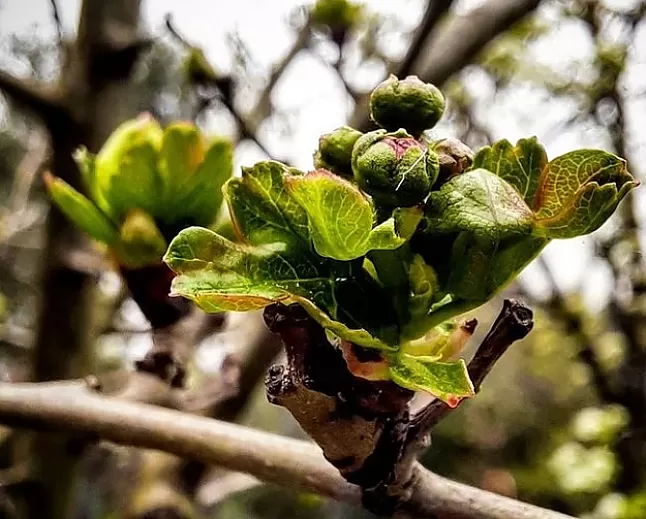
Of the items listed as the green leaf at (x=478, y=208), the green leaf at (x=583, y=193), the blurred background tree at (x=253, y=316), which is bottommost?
the blurred background tree at (x=253, y=316)

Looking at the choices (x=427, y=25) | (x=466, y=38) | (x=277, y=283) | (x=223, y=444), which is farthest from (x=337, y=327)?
(x=466, y=38)

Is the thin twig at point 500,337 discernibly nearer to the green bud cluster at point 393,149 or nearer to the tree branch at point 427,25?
the green bud cluster at point 393,149

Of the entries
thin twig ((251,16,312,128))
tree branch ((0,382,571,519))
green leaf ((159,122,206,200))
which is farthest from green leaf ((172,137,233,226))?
thin twig ((251,16,312,128))

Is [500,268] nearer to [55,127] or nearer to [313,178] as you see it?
[313,178]

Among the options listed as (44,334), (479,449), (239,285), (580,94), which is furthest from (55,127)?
(479,449)

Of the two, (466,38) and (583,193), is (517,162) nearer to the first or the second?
(583,193)

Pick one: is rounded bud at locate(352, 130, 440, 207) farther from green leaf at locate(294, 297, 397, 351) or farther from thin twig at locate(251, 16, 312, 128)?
thin twig at locate(251, 16, 312, 128)

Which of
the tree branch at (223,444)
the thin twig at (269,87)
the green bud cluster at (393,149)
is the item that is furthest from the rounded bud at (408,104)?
the thin twig at (269,87)
